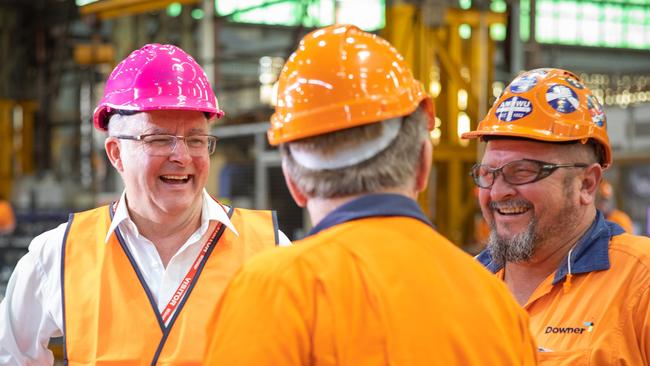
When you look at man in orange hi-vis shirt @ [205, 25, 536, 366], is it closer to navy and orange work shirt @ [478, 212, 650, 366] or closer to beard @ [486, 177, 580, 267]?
navy and orange work shirt @ [478, 212, 650, 366]

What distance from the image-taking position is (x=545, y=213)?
2.92 meters

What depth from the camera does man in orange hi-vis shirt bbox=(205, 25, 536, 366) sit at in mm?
1598

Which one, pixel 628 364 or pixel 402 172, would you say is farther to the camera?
pixel 628 364

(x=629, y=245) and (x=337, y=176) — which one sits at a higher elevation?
(x=337, y=176)

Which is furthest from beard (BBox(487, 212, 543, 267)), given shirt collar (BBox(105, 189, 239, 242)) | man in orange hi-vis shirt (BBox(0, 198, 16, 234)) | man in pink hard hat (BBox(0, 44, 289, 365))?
man in orange hi-vis shirt (BBox(0, 198, 16, 234))

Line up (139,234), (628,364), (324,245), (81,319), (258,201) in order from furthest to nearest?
(258,201) < (139,234) < (81,319) < (628,364) < (324,245)

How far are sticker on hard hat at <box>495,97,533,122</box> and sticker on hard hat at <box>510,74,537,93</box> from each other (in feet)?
0.12

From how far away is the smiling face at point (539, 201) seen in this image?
2.91 metres

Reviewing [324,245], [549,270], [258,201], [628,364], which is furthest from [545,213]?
[258,201]

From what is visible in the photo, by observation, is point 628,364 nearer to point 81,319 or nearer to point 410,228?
point 410,228

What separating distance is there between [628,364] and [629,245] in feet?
1.35

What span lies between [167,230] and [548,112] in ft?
4.35

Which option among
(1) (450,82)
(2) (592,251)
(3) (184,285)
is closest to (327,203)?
(3) (184,285)

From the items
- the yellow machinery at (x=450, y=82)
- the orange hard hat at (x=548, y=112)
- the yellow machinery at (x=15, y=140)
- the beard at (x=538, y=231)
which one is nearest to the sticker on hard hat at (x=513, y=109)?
the orange hard hat at (x=548, y=112)
